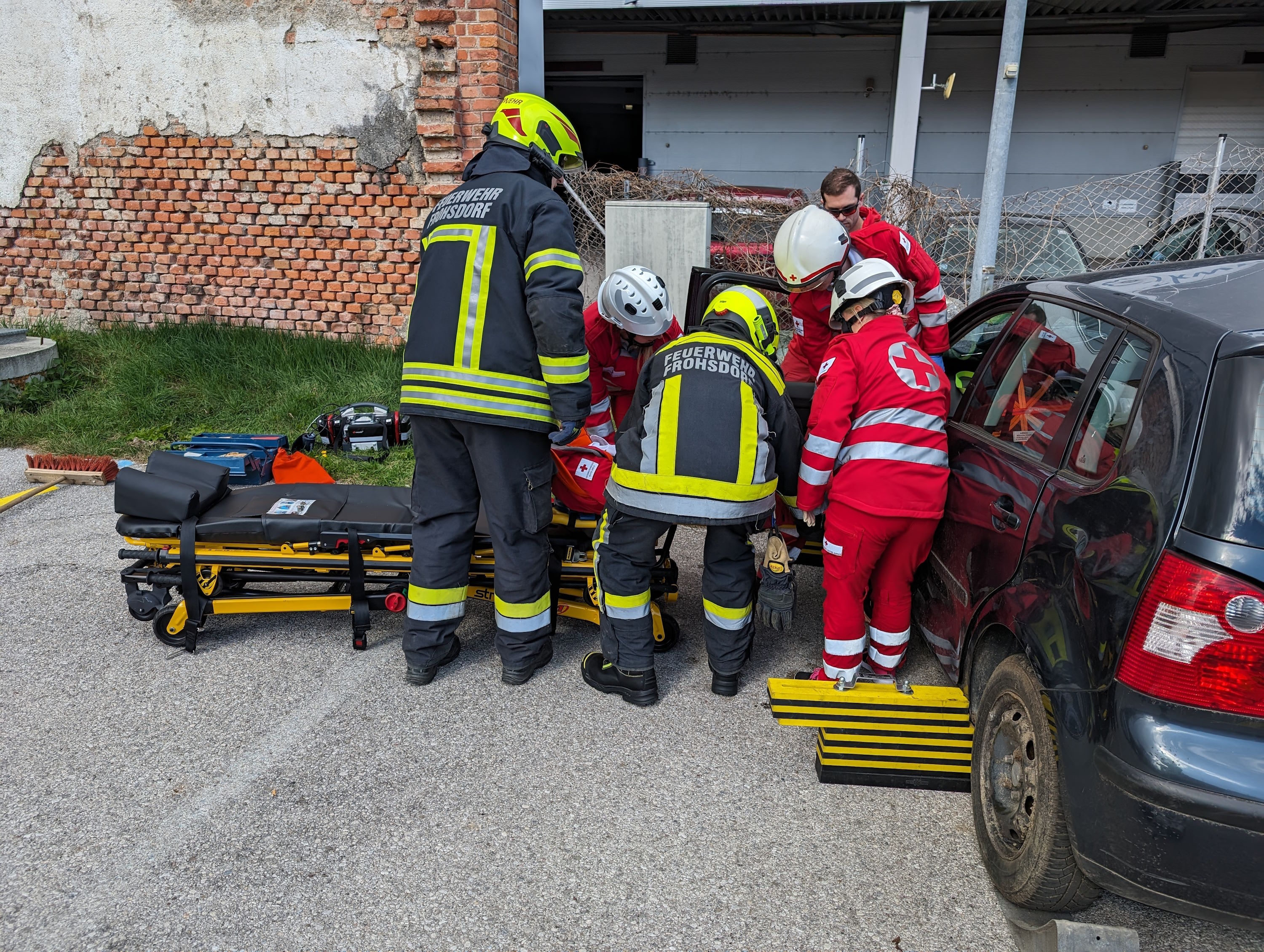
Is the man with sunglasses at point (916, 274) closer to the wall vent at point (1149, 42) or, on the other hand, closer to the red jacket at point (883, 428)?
the red jacket at point (883, 428)

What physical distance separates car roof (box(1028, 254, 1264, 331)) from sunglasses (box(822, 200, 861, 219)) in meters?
2.19

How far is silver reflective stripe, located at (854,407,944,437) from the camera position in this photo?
10.2 feet

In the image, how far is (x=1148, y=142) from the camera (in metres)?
11.4

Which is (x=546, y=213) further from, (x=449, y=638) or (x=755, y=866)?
(x=755, y=866)

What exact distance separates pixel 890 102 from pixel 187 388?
30.9 feet

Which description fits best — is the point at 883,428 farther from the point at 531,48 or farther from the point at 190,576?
the point at 531,48

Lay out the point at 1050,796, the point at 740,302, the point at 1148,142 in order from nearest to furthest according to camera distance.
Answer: the point at 1050,796, the point at 740,302, the point at 1148,142

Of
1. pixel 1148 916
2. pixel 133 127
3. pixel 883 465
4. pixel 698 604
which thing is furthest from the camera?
pixel 133 127

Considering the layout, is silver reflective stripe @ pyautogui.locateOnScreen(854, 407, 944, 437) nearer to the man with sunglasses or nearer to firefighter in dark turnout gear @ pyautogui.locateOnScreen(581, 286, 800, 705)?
firefighter in dark turnout gear @ pyautogui.locateOnScreen(581, 286, 800, 705)

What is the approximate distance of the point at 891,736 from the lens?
2.94m

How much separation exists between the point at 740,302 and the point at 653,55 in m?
9.81

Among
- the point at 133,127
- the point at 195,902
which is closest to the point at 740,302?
the point at 195,902

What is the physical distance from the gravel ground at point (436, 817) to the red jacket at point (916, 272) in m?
1.76

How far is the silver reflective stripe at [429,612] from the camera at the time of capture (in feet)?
11.6
